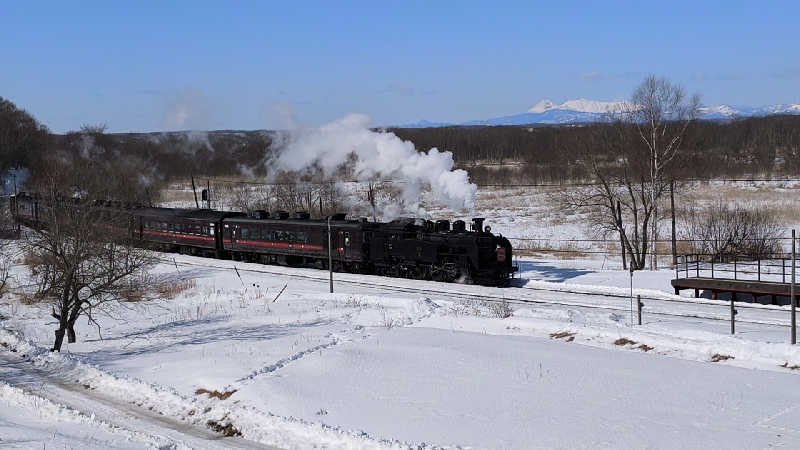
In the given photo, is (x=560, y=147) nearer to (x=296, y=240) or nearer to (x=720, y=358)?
(x=296, y=240)

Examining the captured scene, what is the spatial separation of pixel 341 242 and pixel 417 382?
22353mm

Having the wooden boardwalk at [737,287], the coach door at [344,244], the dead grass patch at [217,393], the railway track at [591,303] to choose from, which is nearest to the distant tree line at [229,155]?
the coach door at [344,244]

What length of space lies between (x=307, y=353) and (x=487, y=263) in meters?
15.7

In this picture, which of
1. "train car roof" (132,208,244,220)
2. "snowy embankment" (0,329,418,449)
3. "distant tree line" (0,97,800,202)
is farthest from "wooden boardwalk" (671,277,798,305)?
"distant tree line" (0,97,800,202)

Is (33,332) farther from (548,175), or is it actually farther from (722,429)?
(548,175)

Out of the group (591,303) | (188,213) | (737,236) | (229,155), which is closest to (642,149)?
(737,236)

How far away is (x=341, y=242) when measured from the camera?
121 feet

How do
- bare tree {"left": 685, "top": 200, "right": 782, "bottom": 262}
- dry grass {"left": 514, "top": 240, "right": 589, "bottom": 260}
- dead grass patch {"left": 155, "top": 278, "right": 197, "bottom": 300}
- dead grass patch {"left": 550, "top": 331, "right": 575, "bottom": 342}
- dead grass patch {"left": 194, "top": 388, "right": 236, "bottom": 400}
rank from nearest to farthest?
dead grass patch {"left": 194, "top": 388, "right": 236, "bottom": 400}
dead grass patch {"left": 550, "top": 331, "right": 575, "bottom": 342}
dead grass patch {"left": 155, "top": 278, "right": 197, "bottom": 300}
bare tree {"left": 685, "top": 200, "right": 782, "bottom": 262}
dry grass {"left": 514, "top": 240, "right": 589, "bottom": 260}

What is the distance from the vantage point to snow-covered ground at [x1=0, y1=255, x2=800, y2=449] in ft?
39.6

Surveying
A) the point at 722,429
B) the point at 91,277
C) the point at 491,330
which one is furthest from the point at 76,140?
the point at 722,429

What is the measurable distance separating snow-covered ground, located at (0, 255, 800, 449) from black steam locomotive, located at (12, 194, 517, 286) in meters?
6.72

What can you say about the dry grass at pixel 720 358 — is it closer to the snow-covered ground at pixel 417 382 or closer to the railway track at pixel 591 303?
the snow-covered ground at pixel 417 382

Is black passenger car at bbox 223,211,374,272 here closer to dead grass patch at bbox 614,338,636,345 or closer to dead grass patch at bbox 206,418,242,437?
dead grass patch at bbox 614,338,636,345

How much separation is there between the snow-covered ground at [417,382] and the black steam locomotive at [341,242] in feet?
22.1
